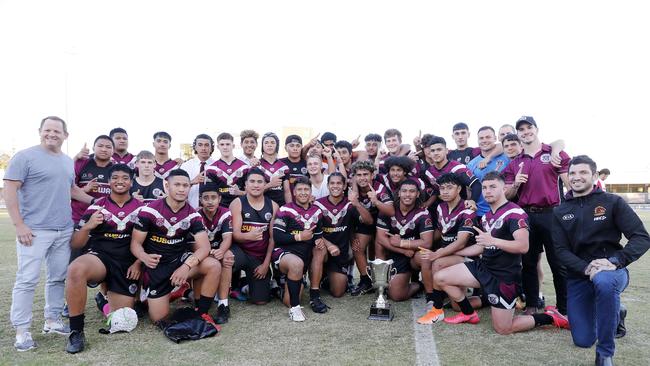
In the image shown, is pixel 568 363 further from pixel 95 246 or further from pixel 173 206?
pixel 95 246

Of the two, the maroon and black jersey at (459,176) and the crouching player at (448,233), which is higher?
the maroon and black jersey at (459,176)

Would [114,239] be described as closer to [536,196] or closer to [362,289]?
[362,289]

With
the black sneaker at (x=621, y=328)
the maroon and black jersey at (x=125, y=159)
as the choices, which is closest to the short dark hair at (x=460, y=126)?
the black sneaker at (x=621, y=328)

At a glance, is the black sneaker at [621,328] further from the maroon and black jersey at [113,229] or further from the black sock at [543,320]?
the maroon and black jersey at [113,229]

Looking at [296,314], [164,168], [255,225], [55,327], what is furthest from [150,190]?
[296,314]

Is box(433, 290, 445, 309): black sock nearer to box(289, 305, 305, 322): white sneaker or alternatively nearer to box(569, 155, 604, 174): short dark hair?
box(289, 305, 305, 322): white sneaker

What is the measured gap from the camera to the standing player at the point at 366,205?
234 inches

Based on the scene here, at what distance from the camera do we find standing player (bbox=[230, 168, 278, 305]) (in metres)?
5.72

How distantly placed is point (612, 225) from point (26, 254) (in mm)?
5450

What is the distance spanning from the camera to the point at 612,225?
12.7 feet

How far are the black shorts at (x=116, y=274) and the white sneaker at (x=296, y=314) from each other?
184 centimetres

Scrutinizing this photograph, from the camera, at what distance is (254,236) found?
568cm

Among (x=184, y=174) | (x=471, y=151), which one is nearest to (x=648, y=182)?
(x=471, y=151)

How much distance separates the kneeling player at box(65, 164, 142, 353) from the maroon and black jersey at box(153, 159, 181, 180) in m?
1.34
